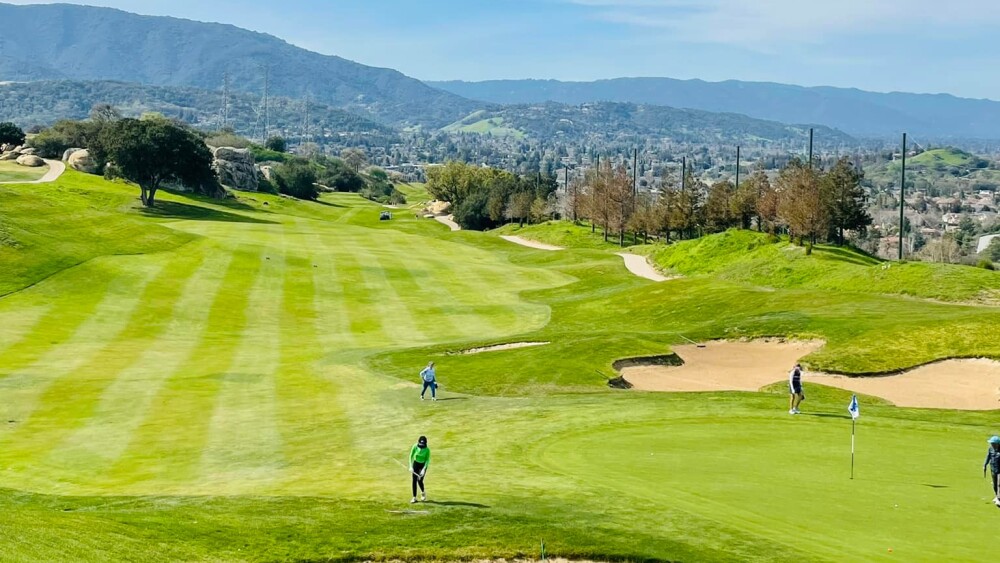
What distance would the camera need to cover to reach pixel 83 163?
477 feet

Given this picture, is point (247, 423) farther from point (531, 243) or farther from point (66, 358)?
point (531, 243)

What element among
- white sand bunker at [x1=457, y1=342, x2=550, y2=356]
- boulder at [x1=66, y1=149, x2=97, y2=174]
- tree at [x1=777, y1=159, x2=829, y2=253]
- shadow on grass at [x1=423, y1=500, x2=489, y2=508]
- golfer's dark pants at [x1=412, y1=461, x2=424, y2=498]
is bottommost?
white sand bunker at [x1=457, y1=342, x2=550, y2=356]

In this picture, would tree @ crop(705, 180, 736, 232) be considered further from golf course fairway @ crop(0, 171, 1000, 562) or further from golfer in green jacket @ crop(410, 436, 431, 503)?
golfer in green jacket @ crop(410, 436, 431, 503)

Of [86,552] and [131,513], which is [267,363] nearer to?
[131,513]

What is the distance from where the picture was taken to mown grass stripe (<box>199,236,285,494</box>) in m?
26.2

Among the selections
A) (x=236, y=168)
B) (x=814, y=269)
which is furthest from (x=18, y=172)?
(x=814, y=269)

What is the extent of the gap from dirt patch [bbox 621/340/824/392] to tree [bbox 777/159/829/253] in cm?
2969

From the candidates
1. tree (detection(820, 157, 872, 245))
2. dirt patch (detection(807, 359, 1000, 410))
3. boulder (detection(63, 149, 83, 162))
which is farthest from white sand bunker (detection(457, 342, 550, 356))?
boulder (detection(63, 149, 83, 162))

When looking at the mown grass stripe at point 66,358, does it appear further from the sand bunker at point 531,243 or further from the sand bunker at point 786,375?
the sand bunker at point 531,243

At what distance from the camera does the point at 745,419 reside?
104ft

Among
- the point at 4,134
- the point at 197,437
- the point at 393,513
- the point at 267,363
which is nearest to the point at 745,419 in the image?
the point at 393,513

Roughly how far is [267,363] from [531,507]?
27.3 meters

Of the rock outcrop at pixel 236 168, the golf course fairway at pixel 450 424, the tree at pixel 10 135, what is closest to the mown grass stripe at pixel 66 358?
the golf course fairway at pixel 450 424

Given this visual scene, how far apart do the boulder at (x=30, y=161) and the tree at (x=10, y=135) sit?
18.3m
